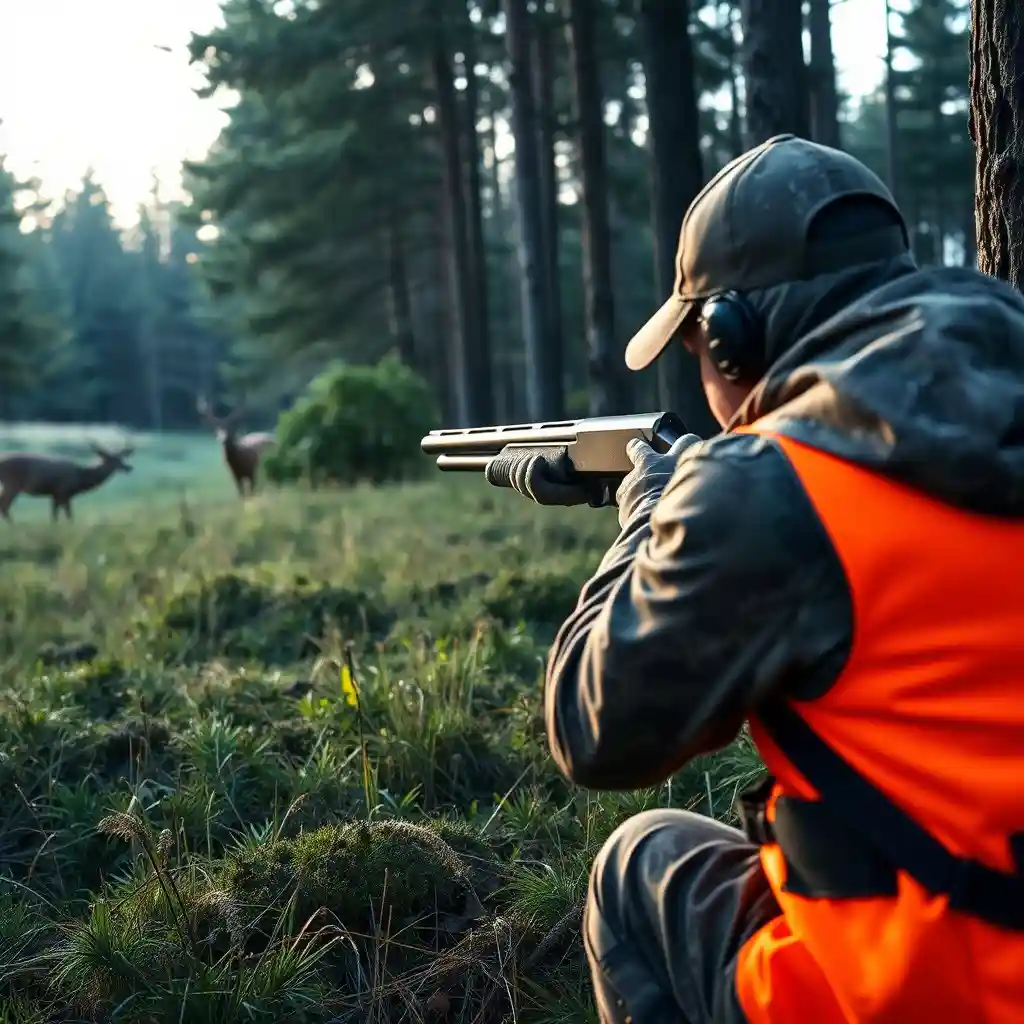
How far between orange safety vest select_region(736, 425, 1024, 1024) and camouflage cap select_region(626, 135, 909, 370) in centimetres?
42

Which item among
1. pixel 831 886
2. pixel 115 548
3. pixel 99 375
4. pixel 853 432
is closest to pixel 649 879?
pixel 831 886

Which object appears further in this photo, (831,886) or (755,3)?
(755,3)

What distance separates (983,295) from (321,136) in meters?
26.8

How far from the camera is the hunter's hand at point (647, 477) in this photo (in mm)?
2355

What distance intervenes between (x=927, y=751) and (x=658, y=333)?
96 centimetres

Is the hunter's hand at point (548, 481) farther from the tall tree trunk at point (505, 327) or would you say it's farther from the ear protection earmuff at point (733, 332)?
the tall tree trunk at point (505, 327)

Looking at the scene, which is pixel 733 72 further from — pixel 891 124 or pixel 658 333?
pixel 658 333

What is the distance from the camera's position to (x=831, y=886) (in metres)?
1.68

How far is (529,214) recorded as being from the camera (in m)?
16.8

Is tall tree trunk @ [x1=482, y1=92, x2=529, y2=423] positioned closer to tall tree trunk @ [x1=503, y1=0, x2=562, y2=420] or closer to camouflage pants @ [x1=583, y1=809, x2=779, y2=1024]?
tall tree trunk @ [x1=503, y1=0, x2=562, y2=420]

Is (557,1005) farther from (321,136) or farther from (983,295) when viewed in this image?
(321,136)

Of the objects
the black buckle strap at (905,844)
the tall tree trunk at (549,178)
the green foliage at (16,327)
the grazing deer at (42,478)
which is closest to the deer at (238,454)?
the grazing deer at (42,478)

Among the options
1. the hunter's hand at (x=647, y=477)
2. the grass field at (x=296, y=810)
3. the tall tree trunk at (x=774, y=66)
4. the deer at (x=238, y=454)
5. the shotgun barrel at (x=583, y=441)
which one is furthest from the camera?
the deer at (x=238, y=454)

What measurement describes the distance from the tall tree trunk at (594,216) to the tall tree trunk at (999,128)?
10919mm
